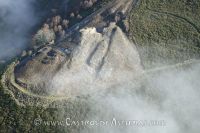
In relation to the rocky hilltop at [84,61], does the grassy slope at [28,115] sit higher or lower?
lower

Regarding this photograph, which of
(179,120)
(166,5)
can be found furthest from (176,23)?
(179,120)

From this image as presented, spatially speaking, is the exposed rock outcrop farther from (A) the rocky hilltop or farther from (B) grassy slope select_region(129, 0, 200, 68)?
(B) grassy slope select_region(129, 0, 200, 68)
